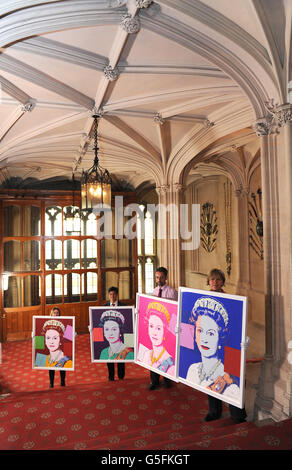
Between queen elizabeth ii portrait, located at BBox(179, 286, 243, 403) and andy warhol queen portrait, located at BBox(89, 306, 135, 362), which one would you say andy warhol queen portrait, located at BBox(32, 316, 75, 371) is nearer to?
andy warhol queen portrait, located at BBox(89, 306, 135, 362)

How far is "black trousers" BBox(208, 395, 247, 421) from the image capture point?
9.52ft

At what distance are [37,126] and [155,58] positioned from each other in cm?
275

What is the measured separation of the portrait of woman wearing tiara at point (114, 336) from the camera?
12.8ft

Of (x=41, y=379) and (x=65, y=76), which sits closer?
(x=65, y=76)

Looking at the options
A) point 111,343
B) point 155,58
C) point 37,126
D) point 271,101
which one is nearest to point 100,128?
point 37,126

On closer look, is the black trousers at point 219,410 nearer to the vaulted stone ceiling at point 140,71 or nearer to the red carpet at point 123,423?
the red carpet at point 123,423

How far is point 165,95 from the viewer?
177 inches

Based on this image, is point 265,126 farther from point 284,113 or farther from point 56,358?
point 56,358

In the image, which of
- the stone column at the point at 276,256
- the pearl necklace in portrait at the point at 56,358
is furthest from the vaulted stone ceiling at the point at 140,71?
the pearl necklace in portrait at the point at 56,358

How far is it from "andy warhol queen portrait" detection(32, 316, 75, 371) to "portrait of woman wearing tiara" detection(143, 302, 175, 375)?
1.30 m

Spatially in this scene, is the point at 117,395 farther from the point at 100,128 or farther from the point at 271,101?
the point at 100,128

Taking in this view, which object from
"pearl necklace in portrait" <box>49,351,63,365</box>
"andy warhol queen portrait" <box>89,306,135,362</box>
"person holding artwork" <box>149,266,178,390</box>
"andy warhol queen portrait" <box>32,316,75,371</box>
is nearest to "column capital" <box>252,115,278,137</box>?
"person holding artwork" <box>149,266,178,390</box>

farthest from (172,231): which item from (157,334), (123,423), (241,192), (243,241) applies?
(123,423)

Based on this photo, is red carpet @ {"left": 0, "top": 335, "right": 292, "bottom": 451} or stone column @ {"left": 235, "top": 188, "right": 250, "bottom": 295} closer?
red carpet @ {"left": 0, "top": 335, "right": 292, "bottom": 451}
